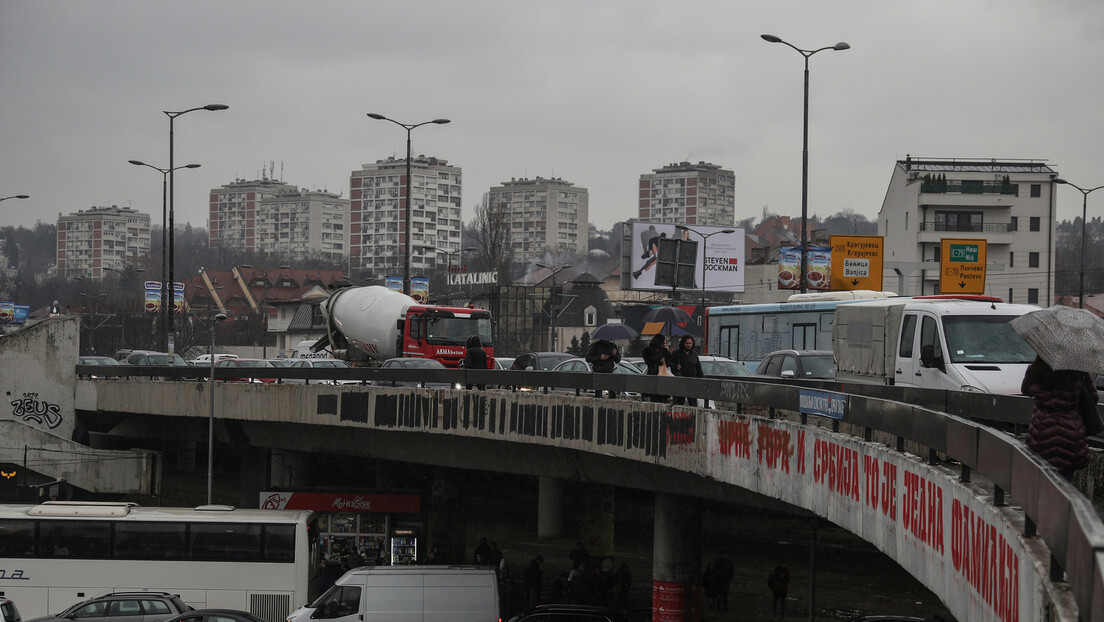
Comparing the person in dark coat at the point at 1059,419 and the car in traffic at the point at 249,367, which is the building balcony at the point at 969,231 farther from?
the person in dark coat at the point at 1059,419

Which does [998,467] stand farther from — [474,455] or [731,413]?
[474,455]

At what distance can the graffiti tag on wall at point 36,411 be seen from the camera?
3684 centimetres

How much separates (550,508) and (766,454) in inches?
992

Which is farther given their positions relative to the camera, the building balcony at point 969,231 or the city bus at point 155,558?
the building balcony at point 969,231

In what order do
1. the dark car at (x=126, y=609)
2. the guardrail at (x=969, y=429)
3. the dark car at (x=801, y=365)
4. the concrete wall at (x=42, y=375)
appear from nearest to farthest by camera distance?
the guardrail at (x=969, y=429), the dark car at (x=126, y=609), the dark car at (x=801, y=365), the concrete wall at (x=42, y=375)

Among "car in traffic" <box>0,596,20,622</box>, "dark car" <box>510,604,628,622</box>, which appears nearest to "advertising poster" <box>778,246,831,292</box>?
"dark car" <box>510,604,628,622</box>

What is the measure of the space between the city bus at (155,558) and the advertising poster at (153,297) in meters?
41.9

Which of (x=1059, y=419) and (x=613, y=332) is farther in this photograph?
(x=613, y=332)

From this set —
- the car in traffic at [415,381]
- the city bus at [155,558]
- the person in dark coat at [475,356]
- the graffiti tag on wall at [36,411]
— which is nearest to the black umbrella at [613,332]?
the car in traffic at [415,381]

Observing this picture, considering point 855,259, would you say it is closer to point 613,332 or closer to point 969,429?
point 613,332

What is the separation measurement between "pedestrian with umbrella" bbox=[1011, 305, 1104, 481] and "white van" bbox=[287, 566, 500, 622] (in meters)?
16.1

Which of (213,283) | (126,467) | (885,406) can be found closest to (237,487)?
(126,467)

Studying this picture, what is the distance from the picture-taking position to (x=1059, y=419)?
674 centimetres

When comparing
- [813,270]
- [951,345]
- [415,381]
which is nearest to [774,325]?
[813,270]
